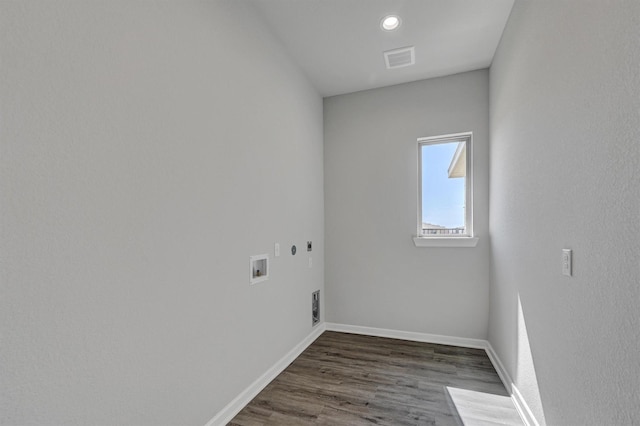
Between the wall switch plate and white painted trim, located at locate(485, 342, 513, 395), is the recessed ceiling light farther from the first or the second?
white painted trim, located at locate(485, 342, 513, 395)

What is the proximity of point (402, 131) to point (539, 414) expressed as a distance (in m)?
2.64

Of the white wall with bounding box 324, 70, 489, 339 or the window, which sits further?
the window

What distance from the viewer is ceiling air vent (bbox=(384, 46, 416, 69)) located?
2737 mm

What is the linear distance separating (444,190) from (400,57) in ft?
4.64

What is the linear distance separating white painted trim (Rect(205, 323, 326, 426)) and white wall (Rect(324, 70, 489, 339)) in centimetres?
80

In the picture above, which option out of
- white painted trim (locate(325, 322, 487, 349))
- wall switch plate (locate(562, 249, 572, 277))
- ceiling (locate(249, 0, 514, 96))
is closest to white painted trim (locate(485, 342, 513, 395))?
white painted trim (locate(325, 322, 487, 349))

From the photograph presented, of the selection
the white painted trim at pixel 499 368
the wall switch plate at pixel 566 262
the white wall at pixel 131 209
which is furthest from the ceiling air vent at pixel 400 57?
the white painted trim at pixel 499 368

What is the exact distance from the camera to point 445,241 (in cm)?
314

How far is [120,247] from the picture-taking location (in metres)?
1.27

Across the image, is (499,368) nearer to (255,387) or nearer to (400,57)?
(255,387)

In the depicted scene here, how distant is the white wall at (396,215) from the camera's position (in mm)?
3102

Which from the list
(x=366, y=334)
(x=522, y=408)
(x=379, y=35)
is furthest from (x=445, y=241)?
(x=379, y=35)

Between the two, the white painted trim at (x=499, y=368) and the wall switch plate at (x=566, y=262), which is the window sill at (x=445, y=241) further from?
the wall switch plate at (x=566, y=262)

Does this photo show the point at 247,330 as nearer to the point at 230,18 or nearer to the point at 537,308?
the point at 537,308
